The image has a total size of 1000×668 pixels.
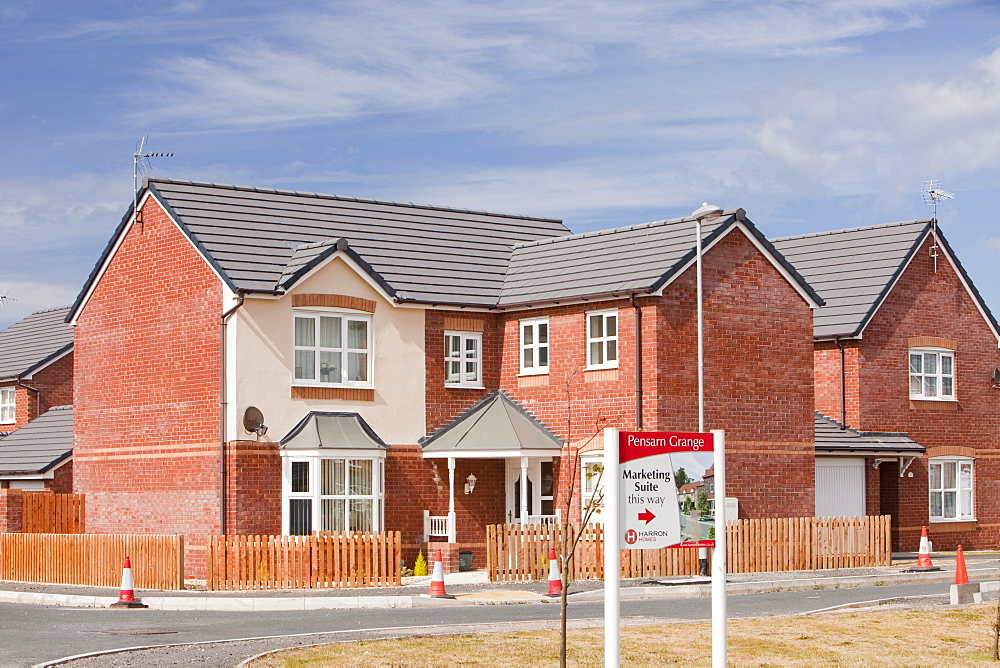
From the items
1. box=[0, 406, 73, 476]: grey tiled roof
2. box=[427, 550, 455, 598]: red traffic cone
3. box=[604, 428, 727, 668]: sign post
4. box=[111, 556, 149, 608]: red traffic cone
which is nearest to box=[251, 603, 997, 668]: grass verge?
box=[604, 428, 727, 668]: sign post

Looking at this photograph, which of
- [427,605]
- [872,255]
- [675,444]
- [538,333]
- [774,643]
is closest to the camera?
[675,444]

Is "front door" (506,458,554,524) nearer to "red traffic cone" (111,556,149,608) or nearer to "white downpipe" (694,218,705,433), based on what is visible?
"white downpipe" (694,218,705,433)

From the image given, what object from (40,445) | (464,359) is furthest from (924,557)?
(40,445)

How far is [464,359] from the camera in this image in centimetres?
3534

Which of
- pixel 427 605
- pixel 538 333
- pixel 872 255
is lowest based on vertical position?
pixel 427 605

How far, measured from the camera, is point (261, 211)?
35188mm

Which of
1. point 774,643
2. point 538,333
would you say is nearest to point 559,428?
point 538,333

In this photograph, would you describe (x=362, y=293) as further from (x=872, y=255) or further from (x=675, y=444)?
(x=675, y=444)

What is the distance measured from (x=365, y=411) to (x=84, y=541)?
23.1ft

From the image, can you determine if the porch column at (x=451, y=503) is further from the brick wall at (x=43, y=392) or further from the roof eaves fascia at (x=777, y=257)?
the brick wall at (x=43, y=392)

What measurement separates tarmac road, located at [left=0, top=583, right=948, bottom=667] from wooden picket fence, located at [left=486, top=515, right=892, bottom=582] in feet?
11.2

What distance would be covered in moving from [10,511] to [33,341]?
56.7ft

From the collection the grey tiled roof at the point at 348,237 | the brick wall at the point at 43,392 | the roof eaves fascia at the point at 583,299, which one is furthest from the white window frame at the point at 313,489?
the brick wall at the point at 43,392

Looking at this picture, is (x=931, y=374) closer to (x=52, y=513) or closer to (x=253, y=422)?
(x=253, y=422)
